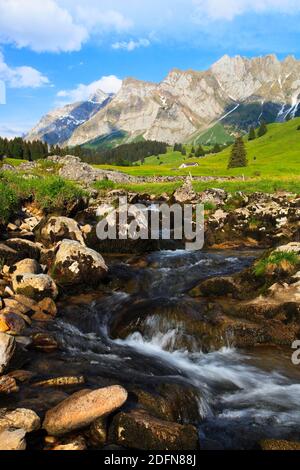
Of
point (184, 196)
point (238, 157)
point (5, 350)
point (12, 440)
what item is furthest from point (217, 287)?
point (238, 157)

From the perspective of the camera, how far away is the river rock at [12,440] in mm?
8242

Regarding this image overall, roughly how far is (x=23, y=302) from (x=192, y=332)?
24.6 feet

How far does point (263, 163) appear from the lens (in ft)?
379

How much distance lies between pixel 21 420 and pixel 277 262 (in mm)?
15435

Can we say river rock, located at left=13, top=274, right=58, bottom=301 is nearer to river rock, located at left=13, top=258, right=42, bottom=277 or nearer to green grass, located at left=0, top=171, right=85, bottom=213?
river rock, located at left=13, top=258, right=42, bottom=277

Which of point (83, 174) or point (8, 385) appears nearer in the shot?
point (8, 385)

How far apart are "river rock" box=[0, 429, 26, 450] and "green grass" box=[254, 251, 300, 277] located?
15166 millimetres

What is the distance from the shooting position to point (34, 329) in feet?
51.4

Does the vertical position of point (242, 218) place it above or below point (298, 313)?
above

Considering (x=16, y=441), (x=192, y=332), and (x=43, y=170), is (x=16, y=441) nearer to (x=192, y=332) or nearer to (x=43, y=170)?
(x=192, y=332)

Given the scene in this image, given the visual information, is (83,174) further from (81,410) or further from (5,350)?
(81,410)

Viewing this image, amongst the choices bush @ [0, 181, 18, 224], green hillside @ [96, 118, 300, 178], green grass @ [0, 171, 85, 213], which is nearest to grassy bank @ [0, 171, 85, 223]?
green grass @ [0, 171, 85, 213]

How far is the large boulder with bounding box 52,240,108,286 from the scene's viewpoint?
71.9 ft
